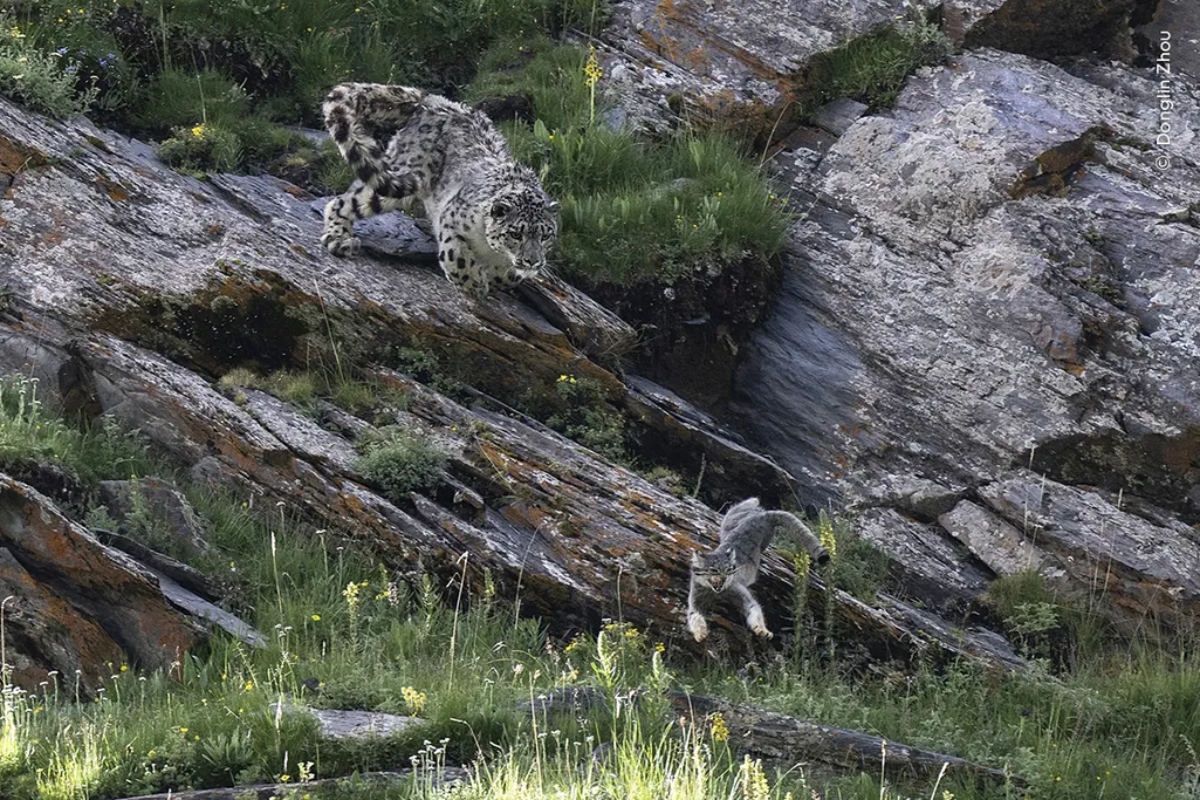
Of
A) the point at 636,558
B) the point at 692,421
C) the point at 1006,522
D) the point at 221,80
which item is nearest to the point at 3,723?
the point at 636,558

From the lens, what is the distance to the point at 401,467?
465 inches

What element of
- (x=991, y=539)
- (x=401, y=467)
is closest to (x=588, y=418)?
(x=401, y=467)

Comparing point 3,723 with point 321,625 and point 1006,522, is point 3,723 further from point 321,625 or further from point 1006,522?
point 1006,522

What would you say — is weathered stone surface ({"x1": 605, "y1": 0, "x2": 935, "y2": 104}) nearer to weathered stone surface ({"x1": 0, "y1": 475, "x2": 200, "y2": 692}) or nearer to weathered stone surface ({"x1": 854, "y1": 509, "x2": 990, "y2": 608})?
weathered stone surface ({"x1": 854, "y1": 509, "x2": 990, "y2": 608})

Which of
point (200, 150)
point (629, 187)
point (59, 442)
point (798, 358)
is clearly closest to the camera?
point (59, 442)

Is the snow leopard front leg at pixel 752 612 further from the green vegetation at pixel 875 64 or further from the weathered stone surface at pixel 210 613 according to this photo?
the green vegetation at pixel 875 64

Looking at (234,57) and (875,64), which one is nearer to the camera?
(875,64)

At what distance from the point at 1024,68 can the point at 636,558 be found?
835cm

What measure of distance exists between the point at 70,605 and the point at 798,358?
25.2 ft

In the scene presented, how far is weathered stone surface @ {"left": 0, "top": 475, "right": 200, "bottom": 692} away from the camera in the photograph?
382 inches

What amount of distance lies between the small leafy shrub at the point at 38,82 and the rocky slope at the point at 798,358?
0.87 ft

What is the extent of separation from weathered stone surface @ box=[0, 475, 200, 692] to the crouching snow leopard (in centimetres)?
457

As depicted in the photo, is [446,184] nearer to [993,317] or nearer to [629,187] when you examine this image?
[629,187]

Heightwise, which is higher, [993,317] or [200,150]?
[200,150]
